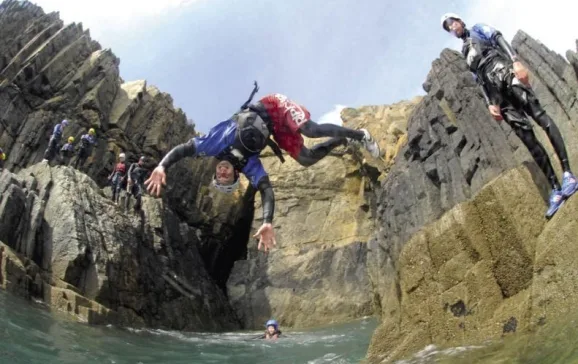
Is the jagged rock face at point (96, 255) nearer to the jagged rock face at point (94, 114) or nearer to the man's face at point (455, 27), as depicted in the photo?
the jagged rock face at point (94, 114)

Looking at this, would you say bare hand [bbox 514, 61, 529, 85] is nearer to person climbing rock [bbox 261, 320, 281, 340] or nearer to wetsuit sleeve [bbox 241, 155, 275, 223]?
wetsuit sleeve [bbox 241, 155, 275, 223]

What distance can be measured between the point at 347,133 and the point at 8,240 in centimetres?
1390

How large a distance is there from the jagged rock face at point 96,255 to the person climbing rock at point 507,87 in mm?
13227

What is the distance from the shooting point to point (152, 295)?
21875 mm

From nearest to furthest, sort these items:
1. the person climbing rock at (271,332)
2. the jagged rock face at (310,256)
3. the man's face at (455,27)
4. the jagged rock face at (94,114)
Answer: the man's face at (455,27), the person climbing rock at (271,332), the jagged rock face at (310,256), the jagged rock face at (94,114)

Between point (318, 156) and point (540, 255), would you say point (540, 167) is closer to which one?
point (540, 255)

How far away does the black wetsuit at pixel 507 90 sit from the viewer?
6375mm

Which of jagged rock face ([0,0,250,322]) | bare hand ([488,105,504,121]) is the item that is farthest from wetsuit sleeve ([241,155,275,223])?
jagged rock face ([0,0,250,322])

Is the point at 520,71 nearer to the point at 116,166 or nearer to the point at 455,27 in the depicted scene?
the point at 455,27

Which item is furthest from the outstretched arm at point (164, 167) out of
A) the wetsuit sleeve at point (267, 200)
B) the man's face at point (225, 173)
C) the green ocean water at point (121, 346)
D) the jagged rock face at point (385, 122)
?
the jagged rock face at point (385, 122)

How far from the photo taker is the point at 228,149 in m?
6.54

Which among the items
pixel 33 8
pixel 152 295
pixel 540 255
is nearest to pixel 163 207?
pixel 152 295

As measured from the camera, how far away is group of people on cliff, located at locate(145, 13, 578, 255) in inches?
251

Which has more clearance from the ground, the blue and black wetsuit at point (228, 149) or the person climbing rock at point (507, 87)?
the person climbing rock at point (507, 87)
